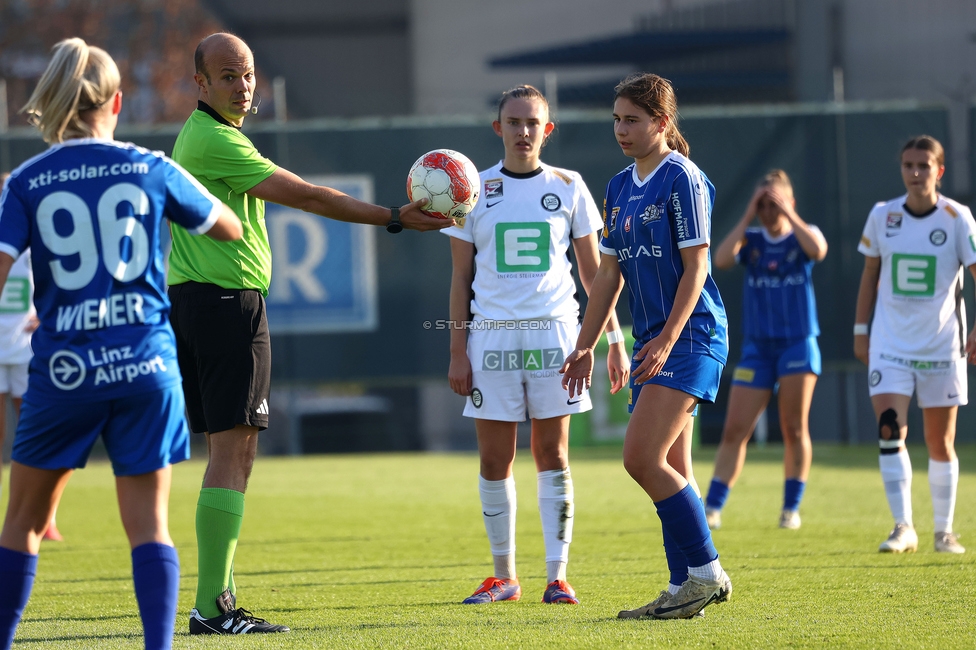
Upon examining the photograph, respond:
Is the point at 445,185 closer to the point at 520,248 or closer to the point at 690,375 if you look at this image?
the point at 520,248

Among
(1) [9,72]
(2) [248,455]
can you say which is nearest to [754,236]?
(2) [248,455]

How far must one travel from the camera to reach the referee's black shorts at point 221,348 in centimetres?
459

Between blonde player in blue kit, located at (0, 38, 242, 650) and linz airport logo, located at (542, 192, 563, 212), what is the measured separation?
2.24m

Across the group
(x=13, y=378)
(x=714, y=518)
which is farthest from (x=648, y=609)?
(x=13, y=378)

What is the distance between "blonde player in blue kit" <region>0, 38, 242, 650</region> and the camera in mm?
3379

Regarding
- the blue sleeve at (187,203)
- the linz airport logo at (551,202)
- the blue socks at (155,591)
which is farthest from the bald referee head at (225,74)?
the blue socks at (155,591)

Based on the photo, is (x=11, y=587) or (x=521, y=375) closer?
(x=11, y=587)

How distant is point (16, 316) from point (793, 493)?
18.5 ft

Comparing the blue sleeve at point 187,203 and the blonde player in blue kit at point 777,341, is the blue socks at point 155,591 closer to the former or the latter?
the blue sleeve at point 187,203

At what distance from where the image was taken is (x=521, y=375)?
537 cm

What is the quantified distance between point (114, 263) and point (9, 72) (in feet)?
87.2

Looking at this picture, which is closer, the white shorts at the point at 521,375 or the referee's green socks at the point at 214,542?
the referee's green socks at the point at 214,542

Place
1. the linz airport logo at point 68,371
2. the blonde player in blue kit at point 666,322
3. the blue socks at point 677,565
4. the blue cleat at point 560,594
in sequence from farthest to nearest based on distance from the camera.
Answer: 1. the blue cleat at point 560,594
2. the blue socks at point 677,565
3. the blonde player in blue kit at point 666,322
4. the linz airport logo at point 68,371

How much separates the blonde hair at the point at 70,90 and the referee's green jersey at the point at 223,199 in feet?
3.17
